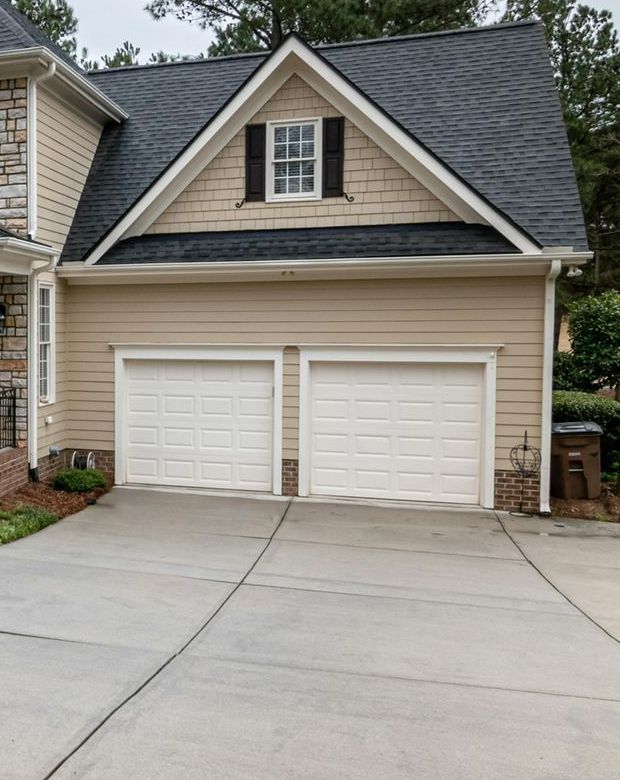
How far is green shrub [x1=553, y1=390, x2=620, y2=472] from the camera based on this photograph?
10.1 m

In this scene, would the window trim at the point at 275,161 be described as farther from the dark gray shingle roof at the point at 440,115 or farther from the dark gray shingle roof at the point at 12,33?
the dark gray shingle roof at the point at 12,33

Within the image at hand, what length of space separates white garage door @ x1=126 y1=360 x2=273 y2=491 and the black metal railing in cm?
164

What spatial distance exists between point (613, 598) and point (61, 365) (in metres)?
8.21

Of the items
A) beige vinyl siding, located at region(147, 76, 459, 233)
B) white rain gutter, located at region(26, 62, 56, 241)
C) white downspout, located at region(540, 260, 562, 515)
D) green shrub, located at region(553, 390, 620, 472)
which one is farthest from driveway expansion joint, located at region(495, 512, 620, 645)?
white rain gutter, located at region(26, 62, 56, 241)

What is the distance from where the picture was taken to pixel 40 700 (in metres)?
3.72

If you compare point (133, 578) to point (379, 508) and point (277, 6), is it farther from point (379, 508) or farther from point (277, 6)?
point (277, 6)

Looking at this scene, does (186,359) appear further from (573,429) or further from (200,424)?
(573,429)

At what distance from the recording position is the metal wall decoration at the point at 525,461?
8.59 metres

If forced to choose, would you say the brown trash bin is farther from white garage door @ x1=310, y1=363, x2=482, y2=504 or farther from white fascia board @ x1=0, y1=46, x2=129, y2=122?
white fascia board @ x1=0, y1=46, x2=129, y2=122

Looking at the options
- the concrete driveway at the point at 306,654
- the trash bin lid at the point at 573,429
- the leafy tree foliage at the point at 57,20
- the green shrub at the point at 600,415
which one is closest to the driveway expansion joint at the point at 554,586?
the concrete driveway at the point at 306,654

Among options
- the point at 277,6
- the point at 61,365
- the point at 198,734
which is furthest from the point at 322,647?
the point at 277,6

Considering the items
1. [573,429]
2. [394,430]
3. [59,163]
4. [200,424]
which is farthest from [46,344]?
[573,429]

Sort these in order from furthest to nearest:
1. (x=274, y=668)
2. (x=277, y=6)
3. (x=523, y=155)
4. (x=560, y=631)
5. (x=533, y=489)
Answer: (x=277, y=6) → (x=523, y=155) → (x=533, y=489) → (x=560, y=631) → (x=274, y=668)

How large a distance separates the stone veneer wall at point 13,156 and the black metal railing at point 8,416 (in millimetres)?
2338
